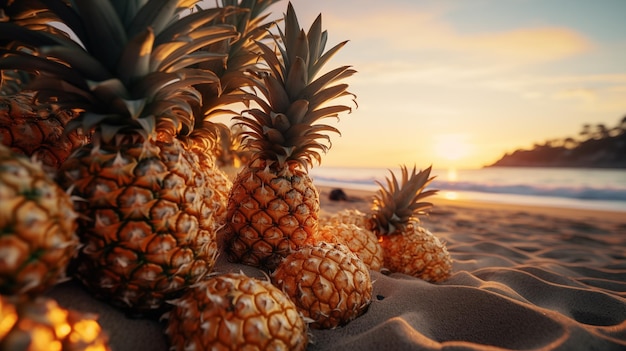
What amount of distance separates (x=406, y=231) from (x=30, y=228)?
10.9 feet

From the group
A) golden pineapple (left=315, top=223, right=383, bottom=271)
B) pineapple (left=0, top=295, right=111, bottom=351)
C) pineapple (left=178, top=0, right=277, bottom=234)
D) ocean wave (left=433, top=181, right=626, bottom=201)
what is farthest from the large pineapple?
ocean wave (left=433, top=181, right=626, bottom=201)

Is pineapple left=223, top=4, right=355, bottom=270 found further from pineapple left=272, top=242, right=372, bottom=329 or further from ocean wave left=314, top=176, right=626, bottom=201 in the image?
ocean wave left=314, top=176, right=626, bottom=201

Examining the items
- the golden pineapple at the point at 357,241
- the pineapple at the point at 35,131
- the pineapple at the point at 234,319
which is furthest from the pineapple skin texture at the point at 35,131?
the golden pineapple at the point at 357,241

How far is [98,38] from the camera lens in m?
1.59

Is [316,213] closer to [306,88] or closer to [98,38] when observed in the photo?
[306,88]

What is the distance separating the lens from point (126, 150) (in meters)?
1.61

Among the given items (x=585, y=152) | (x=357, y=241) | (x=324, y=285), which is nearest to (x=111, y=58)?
(x=324, y=285)

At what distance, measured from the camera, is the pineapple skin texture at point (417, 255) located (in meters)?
3.40

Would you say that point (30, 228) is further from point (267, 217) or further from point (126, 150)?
point (267, 217)

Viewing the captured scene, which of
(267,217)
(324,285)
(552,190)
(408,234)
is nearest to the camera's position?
(324,285)

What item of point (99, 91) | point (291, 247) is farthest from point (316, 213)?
point (99, 91)

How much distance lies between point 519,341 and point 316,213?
1.58m

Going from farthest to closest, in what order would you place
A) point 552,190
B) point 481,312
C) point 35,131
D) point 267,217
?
point 552,190 < point 267,217 < point 481,312 < point 35,131

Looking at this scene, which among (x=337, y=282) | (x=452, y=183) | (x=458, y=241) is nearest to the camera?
(x=337, y=282)
